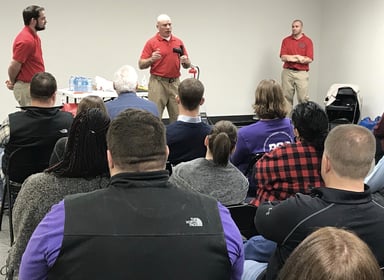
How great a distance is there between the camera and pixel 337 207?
1.59 meters

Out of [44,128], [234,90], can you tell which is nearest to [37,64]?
[44,128]

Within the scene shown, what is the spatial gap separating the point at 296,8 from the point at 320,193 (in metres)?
7.12

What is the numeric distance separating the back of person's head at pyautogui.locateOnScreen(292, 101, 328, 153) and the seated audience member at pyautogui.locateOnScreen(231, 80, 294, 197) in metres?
0.53

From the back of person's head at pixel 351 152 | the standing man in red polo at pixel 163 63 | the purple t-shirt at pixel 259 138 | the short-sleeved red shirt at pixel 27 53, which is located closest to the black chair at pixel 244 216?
the back of person's head at pixel 351 152

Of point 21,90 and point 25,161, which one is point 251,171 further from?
point 21,90

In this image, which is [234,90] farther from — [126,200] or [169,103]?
[126,200]

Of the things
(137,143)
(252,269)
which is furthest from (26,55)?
(137,143)

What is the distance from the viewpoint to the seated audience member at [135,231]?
1.19 meters

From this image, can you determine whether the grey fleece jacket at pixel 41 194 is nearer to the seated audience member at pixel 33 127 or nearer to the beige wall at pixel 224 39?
the seated audience member at pixel 33 127

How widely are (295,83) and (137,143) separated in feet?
21.7

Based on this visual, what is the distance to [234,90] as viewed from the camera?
7.96m

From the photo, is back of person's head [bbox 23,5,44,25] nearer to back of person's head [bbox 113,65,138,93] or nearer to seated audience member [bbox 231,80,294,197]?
back of person's head [bbox 113,65,138,93]

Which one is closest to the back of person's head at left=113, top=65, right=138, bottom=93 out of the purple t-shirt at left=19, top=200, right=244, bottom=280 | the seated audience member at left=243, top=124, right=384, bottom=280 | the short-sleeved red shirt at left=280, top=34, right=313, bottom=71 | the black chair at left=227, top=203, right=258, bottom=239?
the black chair at left=227, top=203, right=258, bottom=239

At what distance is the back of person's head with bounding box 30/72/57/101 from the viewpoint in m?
3.09
